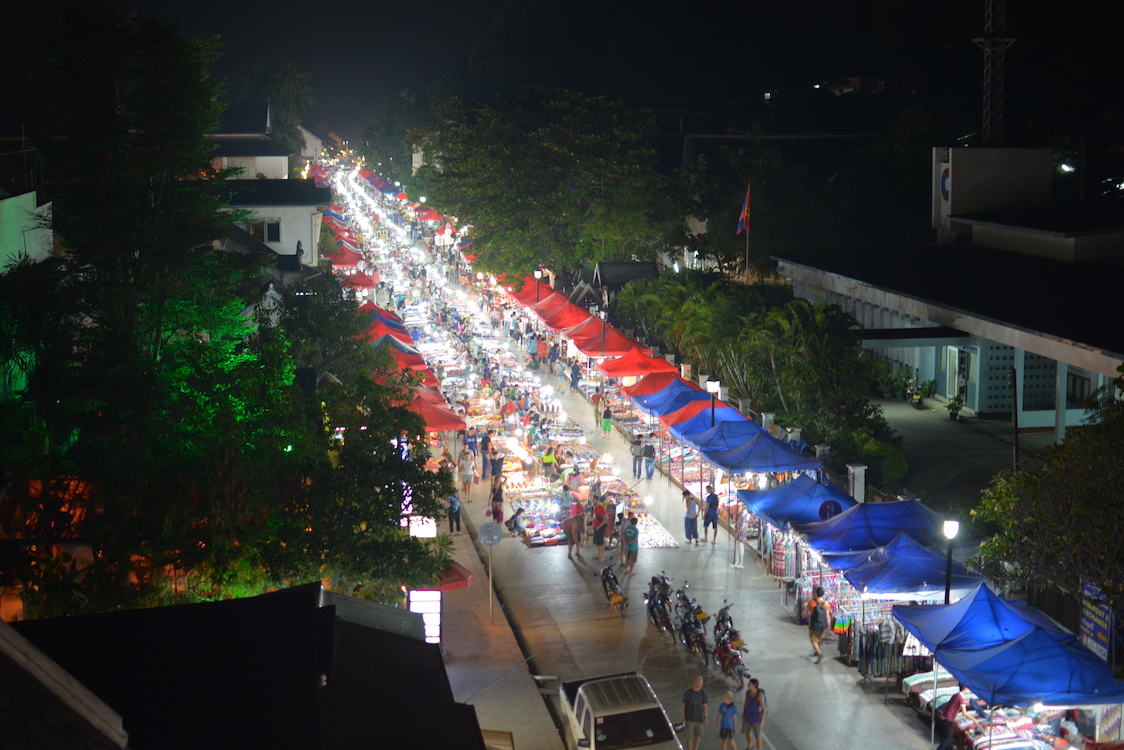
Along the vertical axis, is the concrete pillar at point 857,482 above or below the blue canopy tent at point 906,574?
above

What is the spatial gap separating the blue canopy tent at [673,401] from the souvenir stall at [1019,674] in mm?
12823

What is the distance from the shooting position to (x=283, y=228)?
4366 cm

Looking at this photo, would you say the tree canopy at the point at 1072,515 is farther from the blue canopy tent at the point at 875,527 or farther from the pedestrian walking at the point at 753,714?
the pedestrian walking at the point at 753,714

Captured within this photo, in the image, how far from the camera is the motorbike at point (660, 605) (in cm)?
1894

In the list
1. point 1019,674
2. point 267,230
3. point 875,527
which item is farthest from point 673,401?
point 267,230

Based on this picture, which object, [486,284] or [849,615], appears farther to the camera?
[486,284]

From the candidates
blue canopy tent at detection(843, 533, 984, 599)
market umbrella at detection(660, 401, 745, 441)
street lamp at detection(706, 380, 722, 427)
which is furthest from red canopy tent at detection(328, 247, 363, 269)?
blue canopy tent at detection(843, 533, 984, 599)

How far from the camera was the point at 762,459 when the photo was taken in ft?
74.9

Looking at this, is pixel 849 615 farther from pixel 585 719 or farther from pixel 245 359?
pixel 245 359

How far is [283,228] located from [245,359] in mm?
26058

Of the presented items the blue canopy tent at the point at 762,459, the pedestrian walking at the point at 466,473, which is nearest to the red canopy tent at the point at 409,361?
the pedestrian walking at the point at 466,473

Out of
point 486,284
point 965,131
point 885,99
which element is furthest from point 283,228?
point 885,99

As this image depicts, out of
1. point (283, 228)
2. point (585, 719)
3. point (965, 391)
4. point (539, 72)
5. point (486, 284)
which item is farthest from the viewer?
point (539, 72)

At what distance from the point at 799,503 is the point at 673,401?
26.1 ft
